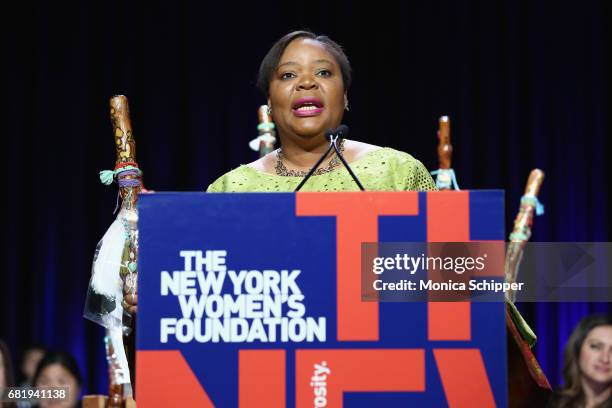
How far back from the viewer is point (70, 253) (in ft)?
17.8

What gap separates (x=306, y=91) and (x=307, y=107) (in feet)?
0.13

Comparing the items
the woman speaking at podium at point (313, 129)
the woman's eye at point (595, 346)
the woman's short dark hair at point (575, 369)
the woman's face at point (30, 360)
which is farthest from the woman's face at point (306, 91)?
the woman's face at point (30, 360)

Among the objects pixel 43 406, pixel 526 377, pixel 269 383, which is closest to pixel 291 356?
pixel 269 383

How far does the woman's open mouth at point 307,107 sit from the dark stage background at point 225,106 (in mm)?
3174

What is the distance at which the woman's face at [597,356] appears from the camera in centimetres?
263

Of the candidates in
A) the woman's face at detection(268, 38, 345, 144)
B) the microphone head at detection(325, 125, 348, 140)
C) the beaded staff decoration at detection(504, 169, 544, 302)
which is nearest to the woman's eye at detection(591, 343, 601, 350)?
the beaded staff decoration at detection(504, 169, 544, 302)

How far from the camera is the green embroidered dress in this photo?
2.24m

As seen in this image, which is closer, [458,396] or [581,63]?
[458,396]

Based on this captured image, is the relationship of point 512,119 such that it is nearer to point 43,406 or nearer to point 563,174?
point 563,174

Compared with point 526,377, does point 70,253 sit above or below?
above

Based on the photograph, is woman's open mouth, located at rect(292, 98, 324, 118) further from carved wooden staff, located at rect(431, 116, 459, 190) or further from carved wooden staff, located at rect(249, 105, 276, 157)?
carved wooden staff, located at rect(249, 105, 276, 157)

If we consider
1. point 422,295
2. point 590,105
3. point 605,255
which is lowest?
point 422,295

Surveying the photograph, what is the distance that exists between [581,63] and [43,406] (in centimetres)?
380

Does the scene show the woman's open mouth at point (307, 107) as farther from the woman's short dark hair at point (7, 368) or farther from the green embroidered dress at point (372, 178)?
the woman's short dark hair at point (7, 368)
